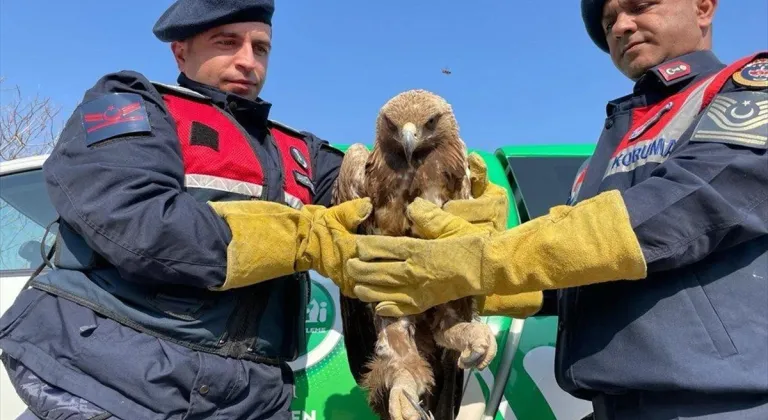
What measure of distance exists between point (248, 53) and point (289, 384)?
1.46 m

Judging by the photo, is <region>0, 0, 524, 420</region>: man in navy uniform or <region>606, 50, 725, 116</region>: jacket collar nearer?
<region>0, 0, 524, 420</region>: man in navy uniform

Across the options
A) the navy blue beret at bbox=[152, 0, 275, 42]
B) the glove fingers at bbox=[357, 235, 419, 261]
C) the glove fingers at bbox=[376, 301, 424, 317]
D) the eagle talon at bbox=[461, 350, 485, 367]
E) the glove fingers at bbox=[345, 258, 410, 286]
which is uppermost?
the navy blue beret at bbox=[152, 0, 275, 42]

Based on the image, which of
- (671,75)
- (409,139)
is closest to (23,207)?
(409,139)

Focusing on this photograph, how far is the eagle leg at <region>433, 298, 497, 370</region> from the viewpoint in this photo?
2248mm

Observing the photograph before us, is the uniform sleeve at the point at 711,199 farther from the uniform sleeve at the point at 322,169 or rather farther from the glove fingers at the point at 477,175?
the uniform sleeve at the point at 322,169

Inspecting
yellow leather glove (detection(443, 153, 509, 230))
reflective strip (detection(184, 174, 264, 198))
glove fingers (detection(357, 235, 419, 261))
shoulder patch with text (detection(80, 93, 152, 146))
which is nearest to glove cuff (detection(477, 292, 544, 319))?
yellow leather glove (detection(443, 153, 509, 230))

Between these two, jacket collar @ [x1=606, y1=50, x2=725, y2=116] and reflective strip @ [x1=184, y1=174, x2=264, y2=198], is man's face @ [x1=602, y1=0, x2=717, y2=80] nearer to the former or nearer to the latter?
jacket collar @ [x1=606, y1=50, x2=725, y2=116]

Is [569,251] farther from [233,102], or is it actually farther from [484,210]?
[233,102]

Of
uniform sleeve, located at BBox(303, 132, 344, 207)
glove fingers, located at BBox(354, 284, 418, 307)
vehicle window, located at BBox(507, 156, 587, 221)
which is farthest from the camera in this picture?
vehicle window, located at BBox(507, 156, 587, 221)

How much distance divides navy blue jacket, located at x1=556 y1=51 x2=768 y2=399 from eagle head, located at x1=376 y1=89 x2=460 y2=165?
1.03 metres

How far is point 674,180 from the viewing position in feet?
5.63

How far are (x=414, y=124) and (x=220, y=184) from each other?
1025mm

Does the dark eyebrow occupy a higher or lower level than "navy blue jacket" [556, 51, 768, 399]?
higher

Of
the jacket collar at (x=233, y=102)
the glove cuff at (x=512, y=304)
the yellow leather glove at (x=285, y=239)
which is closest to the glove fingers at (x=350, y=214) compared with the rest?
the yellow leather glove at (x=285, y=239)
